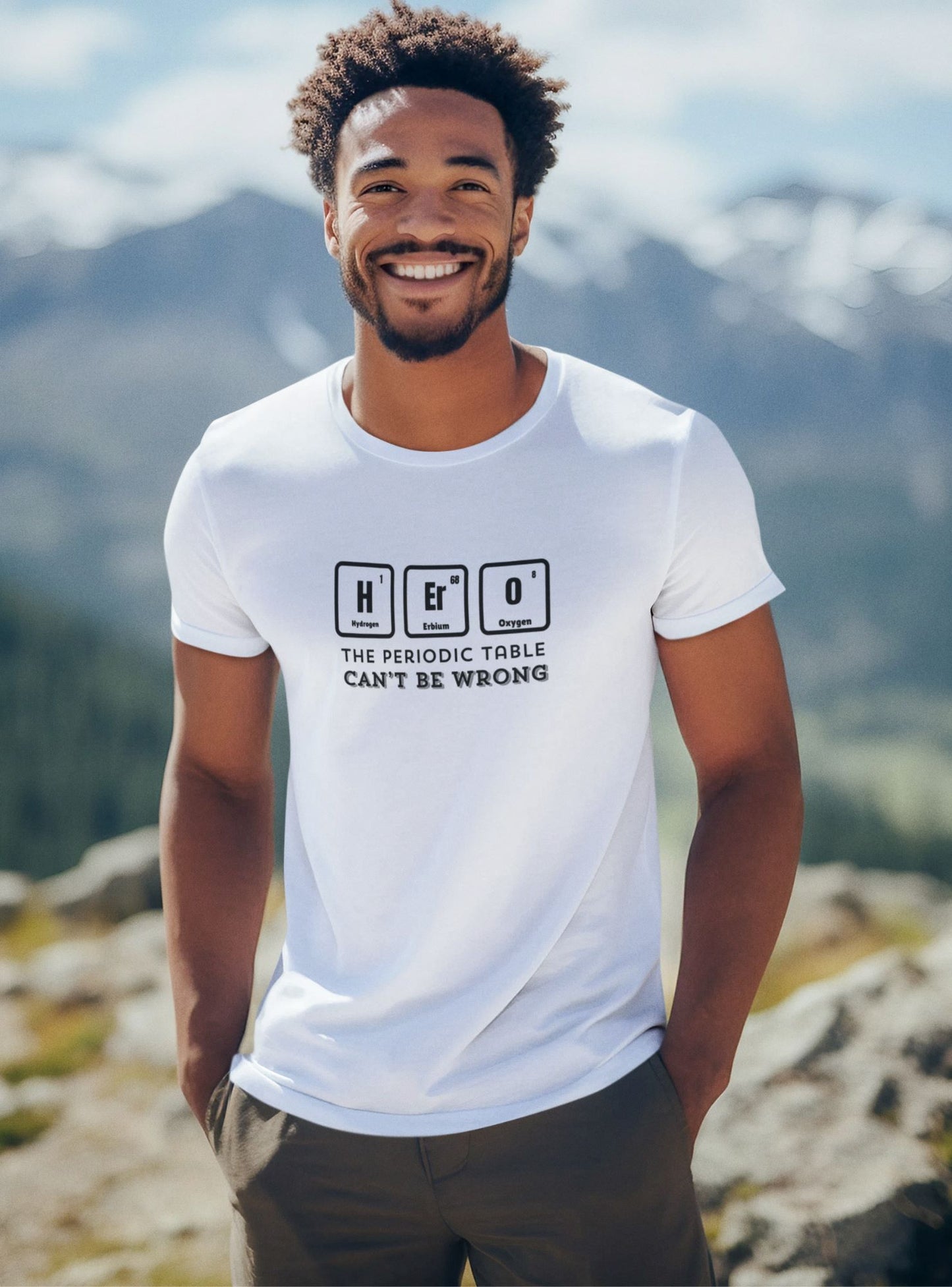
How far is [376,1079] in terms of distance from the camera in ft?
4.46

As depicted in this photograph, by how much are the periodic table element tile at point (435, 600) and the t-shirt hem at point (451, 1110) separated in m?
0.53

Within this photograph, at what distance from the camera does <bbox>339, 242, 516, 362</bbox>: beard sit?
4.90 feet

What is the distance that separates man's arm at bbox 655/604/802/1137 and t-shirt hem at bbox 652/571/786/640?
0.01 metres

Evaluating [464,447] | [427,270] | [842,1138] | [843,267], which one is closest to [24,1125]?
[842,1138]

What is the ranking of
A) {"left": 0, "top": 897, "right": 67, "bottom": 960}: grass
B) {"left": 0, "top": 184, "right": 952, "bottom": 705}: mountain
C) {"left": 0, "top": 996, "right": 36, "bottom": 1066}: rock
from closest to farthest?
{"left": 0, "top": 996, "right": 36, "bottom": 1066}: rock
{"left": 0, "top": 897, "right": 67, "bottom": 960}: grass
{"left": 0, "top": 184, "right": 952, "bottom": 705}: mountain

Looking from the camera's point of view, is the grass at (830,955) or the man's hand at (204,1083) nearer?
the man's hand at (204,1083)

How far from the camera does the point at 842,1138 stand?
277 centimetres

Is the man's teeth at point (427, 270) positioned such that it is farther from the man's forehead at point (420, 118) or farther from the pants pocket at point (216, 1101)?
the pants pocket at point (216, 1101)

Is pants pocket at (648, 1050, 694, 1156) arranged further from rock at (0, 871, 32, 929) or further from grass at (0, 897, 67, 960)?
rock at (0, 871, 32, 929)

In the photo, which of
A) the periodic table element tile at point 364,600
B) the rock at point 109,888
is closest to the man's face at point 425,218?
the periodic table element tile at point 364,600

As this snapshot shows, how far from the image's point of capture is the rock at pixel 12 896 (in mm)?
5484

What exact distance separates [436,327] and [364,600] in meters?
0.37

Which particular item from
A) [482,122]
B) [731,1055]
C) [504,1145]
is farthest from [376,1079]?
[482,122]

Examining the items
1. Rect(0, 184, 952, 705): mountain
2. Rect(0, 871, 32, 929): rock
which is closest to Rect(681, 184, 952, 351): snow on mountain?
Rect(0, 184, 952, 705): mountain
